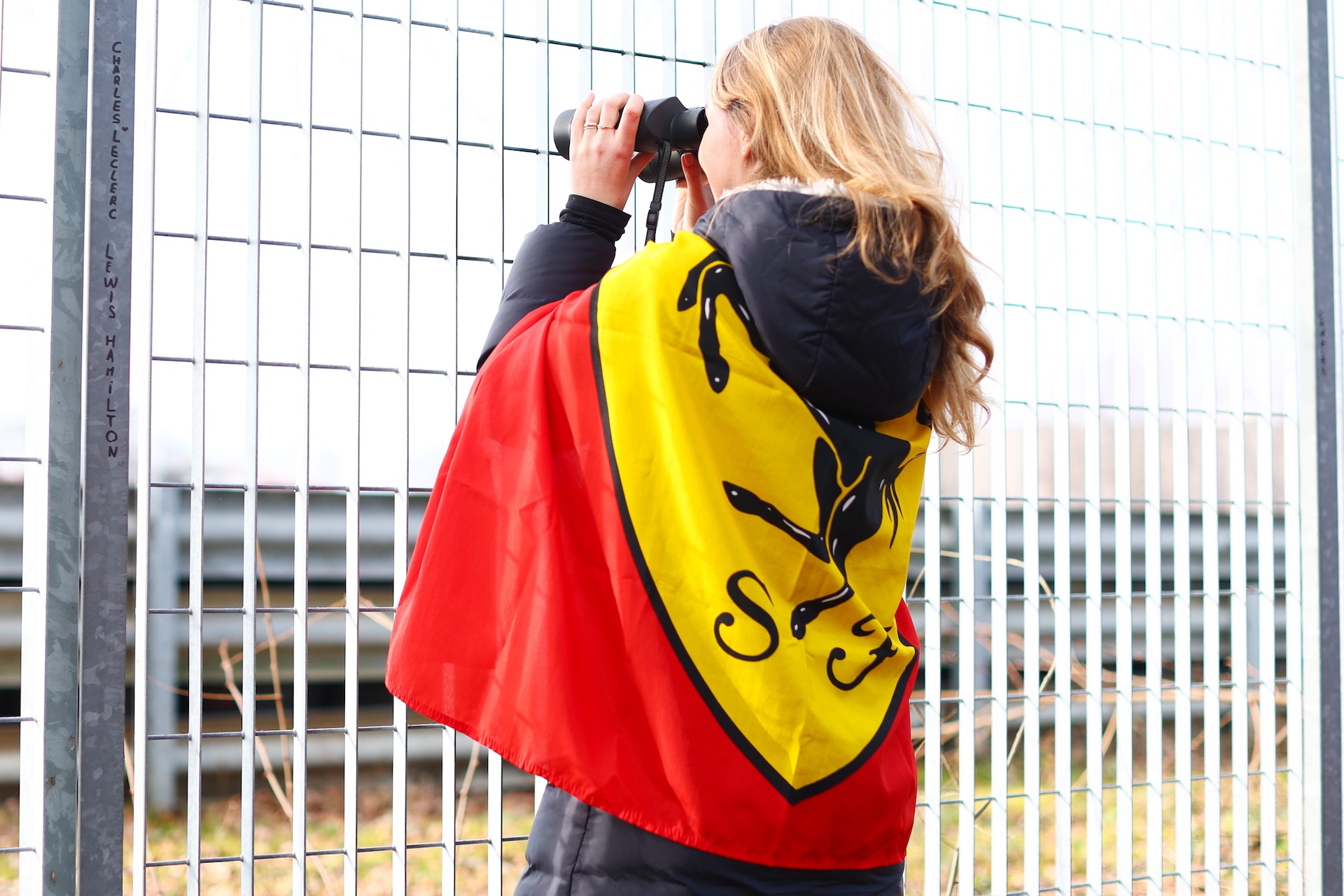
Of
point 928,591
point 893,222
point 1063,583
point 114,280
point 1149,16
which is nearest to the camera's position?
point 893,222

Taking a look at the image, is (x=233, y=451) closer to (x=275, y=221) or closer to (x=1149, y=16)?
(x=275, y=221)

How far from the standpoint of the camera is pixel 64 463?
119 centimetres

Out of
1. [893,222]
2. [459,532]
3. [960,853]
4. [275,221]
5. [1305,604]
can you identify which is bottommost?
[960,853]

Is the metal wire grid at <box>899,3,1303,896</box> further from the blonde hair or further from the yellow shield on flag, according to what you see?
the yellow shield on flag

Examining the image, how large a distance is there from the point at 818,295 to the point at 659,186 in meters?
0.32

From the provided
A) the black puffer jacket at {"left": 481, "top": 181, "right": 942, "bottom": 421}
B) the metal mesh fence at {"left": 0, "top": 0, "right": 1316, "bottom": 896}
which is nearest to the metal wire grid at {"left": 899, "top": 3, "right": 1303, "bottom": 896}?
the metal mesh fence at {"left": 0, "top": 0, "right": 1316, "bottom": 896}

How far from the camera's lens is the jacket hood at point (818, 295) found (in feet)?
2.61

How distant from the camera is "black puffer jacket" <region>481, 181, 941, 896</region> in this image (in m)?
Result: 0.79

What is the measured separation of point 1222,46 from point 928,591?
125 cm

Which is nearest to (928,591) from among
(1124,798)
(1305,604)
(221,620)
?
(1124,798)

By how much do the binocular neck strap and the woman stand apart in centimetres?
17

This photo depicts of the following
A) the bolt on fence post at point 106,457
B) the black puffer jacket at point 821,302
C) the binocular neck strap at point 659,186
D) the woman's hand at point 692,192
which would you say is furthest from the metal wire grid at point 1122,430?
the bolt on fence post at point 106,457

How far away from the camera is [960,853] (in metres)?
1.63

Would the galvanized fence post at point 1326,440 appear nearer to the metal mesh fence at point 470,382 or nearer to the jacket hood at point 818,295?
the metal mesh fence at point 470,382
